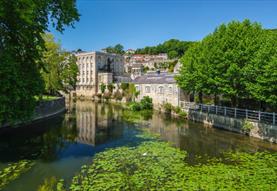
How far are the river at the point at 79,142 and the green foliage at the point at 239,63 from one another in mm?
4405

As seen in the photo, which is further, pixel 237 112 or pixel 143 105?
pixel 143 105

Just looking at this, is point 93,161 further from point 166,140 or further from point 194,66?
point 194,66

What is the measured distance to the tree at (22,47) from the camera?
15719 millimetres

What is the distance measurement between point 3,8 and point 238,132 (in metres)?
Result: 22.8

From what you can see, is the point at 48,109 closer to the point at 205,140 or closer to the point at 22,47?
the point at 22,47

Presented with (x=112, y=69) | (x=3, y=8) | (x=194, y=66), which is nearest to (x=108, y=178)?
(x=3, y=8)

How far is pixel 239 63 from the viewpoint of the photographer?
2811 cm

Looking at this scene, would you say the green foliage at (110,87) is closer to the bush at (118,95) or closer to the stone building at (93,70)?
the bush at (118,95)

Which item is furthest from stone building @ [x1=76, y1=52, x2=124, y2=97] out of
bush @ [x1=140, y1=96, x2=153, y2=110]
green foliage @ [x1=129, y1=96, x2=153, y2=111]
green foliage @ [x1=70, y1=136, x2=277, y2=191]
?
green foliage @ [x1=70, y1=136, x2=277, y2=191]

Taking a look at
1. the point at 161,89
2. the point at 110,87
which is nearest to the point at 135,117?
the point at 161,89

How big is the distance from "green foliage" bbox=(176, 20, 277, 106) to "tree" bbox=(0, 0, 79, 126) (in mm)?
15551

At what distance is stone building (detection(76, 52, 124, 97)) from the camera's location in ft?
293

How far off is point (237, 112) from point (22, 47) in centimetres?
2238

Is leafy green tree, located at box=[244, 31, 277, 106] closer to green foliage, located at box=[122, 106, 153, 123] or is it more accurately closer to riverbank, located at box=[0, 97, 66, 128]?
green foliage, located at box=[122, 106, 153, 123]
